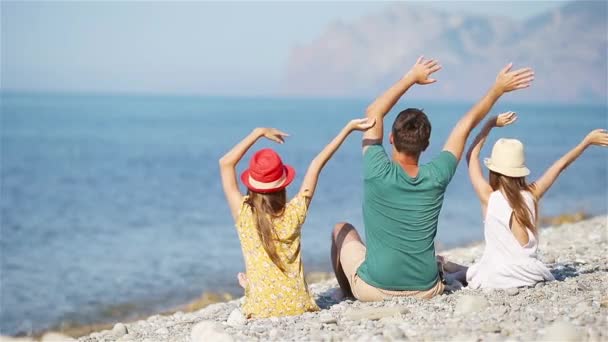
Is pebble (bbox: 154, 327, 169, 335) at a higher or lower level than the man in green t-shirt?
lower

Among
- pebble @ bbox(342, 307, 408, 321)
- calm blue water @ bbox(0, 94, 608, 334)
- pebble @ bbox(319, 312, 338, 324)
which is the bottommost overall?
calm blue water @ bbox(0, 94, 608, 334)

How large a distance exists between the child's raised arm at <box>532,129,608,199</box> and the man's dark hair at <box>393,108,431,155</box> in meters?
1.16

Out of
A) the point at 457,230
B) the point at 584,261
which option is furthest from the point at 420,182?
the point at 457,230

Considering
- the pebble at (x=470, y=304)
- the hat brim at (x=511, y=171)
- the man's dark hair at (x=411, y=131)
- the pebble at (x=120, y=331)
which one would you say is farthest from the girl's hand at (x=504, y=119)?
the pebble at (x=120, y=331)

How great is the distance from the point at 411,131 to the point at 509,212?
1109 mm

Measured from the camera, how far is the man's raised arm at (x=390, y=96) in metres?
6.35

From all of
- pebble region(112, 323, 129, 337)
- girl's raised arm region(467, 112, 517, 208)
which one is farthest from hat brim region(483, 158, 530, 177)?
pebble region(112, 323, 129, 337)

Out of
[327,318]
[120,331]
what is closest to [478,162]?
[327,318]

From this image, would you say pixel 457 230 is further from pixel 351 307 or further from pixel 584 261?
pixel 351 307

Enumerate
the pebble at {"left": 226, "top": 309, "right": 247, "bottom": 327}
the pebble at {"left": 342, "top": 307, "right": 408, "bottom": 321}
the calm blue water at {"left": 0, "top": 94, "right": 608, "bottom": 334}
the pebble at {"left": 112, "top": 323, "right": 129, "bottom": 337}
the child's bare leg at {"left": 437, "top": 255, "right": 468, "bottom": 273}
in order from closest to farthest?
the pebble at {"left": 342, "top": 307, "right": 408, "bottom": 321}
the pebble at {"left": 226, "top": 309, "right": 247, "bottom": 327}
the child's bare leg at {"left": 437, "top": 255, "right": 468, "bottom": 273}
the pebble at {"left": 112, "top": 323, "right": 129, "bottom": 337}
the calm blue water at {"left": 0, "top": 94, "right": 608, "bottom": 334}

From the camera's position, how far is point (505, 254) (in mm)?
6504

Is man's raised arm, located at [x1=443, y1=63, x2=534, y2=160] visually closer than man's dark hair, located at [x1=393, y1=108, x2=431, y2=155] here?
No

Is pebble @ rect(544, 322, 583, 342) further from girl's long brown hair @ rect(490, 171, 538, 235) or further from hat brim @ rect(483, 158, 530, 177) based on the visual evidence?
hat brim @ rect(483, 158, 530, 177)

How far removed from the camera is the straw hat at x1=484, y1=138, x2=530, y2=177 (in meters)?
6.40
